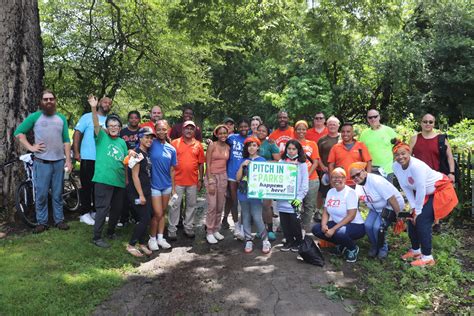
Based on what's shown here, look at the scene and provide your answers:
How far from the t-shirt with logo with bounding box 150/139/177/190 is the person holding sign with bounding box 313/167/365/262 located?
253 centimetres

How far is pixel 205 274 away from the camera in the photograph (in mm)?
5477

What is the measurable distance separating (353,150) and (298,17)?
16.5ft

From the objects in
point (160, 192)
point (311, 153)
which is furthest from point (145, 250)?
point (311, 153)

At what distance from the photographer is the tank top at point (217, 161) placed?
21.9 feet

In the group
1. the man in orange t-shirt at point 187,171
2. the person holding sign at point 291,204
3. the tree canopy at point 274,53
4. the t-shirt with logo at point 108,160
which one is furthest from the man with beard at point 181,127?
the tree canopy at point 274,53

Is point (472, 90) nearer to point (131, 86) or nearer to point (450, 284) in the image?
point (131, 86)

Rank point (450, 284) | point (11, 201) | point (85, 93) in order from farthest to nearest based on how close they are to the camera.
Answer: point (85, 93)
point (11, 201)
point (450, 284)

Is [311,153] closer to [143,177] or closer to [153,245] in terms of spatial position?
[143,177]

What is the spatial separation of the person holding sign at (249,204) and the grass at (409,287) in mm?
1507

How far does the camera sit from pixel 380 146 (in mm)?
7219

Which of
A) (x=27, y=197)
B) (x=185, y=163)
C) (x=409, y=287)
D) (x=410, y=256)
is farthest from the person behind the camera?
(x=27, y=197)

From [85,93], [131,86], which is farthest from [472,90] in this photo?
[85,93]

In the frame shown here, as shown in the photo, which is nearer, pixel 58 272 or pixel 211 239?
pixel 58 272

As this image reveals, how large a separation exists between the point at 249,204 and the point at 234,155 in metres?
1.03
